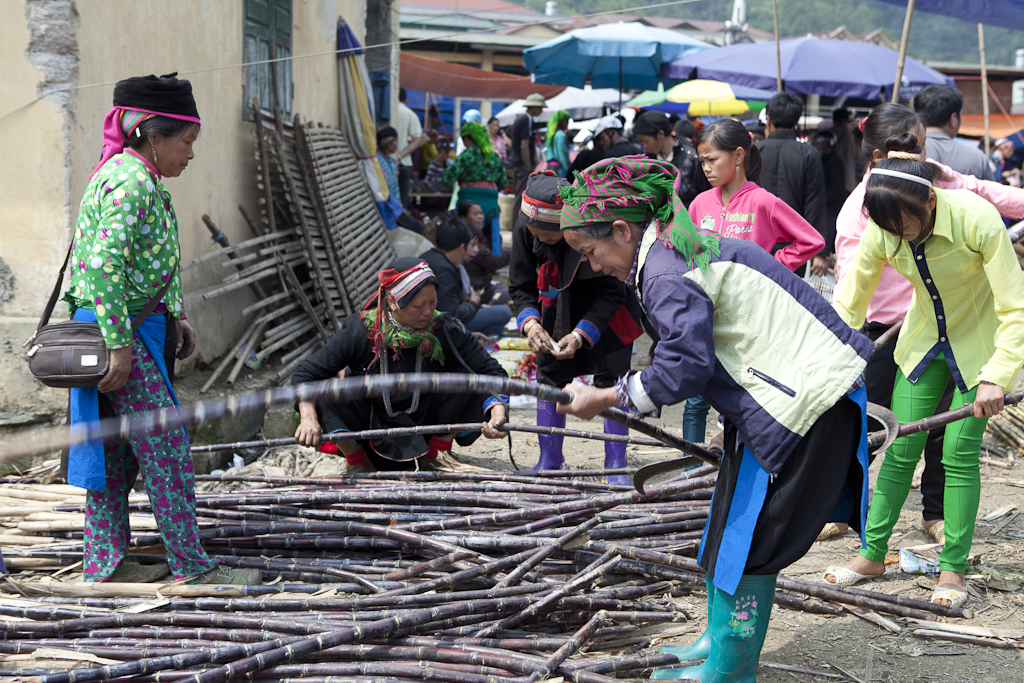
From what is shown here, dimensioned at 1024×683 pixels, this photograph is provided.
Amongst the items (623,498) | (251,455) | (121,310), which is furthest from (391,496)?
(251,455)

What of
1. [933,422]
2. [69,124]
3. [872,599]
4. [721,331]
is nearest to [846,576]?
[872,599]

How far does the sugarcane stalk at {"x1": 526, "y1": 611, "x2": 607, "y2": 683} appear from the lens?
2535mm

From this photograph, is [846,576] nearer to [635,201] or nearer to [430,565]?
[430,565]

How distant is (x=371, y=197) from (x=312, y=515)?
6825mm

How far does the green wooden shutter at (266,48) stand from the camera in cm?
707

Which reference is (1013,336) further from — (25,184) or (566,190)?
(25,184)

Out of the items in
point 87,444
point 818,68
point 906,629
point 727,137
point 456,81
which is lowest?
point 906,629

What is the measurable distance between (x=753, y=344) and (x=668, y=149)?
468 cm

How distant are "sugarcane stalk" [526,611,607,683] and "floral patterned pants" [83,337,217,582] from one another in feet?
5.14

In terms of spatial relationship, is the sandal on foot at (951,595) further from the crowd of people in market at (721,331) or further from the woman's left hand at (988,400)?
the woman's left hand at (988,400)

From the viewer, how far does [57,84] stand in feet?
14.8

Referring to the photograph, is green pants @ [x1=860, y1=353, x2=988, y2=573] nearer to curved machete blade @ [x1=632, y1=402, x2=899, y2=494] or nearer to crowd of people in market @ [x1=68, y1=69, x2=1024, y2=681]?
crowd of people in market @ [x1=68, y1=69, x2=1024, y2=681]

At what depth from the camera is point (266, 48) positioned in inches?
297

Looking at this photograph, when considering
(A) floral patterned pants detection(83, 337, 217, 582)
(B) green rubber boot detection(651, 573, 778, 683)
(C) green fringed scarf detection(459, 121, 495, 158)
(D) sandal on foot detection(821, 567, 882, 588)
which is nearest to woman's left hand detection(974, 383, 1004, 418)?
(D) sandal on foot detection(821, 567, 882, 588)
